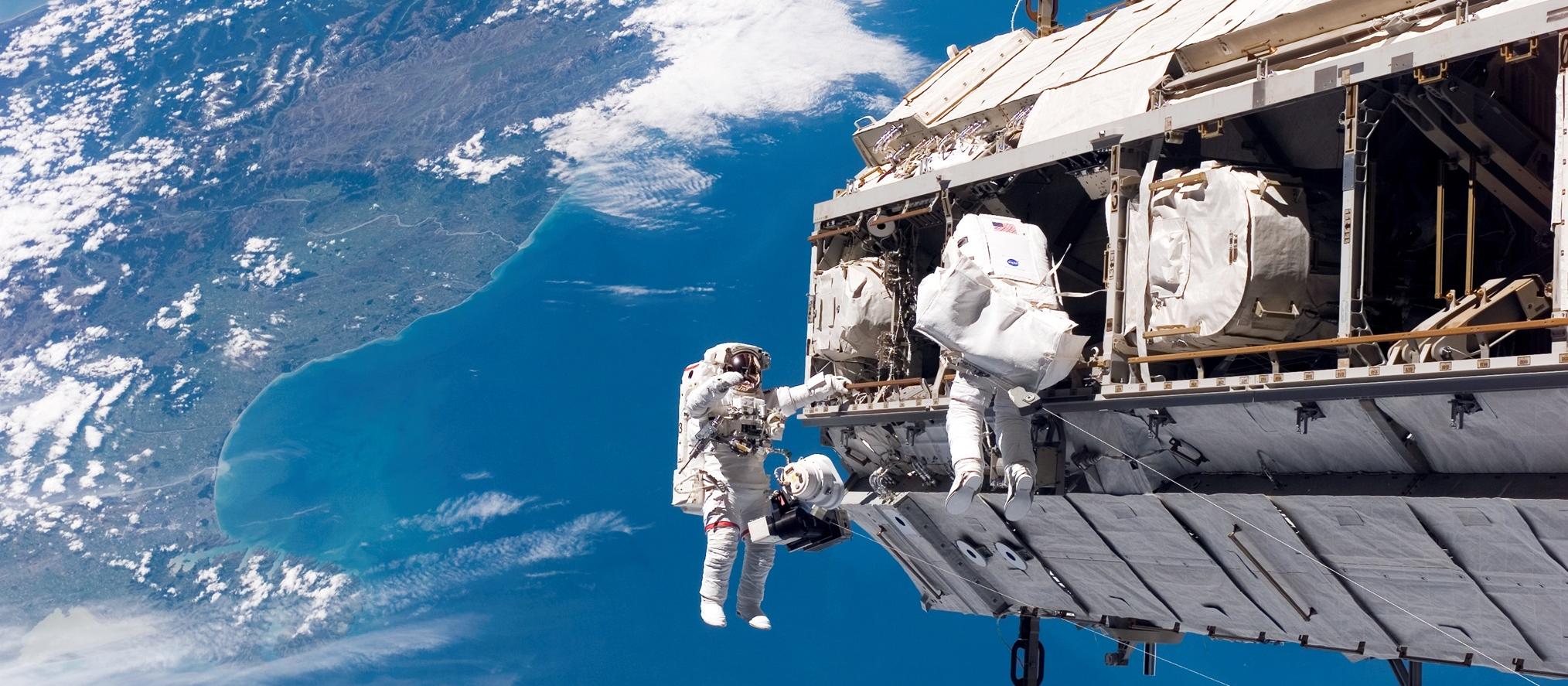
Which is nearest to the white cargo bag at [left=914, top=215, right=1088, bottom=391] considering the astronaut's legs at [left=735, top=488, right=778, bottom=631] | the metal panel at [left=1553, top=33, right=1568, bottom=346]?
the astronaut's legs at [left=735, top=488, right=778, bottom=631]

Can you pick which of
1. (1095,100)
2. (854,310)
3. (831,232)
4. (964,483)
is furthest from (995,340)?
(831,232)

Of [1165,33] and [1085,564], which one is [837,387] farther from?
[1165,33]

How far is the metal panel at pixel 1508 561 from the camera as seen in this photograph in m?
8.11

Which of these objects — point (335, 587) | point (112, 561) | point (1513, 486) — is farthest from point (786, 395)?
point (112, 561)

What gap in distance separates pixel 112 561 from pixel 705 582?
99.9 feet

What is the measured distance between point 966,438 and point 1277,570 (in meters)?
2.41

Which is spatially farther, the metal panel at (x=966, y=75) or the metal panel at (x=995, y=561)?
the metal panel at (x=966, y=75)

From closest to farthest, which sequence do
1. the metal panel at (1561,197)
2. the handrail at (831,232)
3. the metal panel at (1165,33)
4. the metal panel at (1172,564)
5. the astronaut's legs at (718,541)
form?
the metal panel at (1561,197) → the metal panel at (1172,564) → the astronaut's legs at (718,541) → the metal panel at (1165,33) → the handrail at (831,232)

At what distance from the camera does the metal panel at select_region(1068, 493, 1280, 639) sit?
34.3 feet

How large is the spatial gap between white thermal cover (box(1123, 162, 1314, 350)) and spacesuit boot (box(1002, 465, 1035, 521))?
1.30 meters

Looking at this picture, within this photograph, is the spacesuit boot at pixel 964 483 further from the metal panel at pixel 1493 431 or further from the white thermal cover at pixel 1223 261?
the metal panel at pixel 1493 431

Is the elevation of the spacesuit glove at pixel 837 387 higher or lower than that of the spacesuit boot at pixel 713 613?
higher

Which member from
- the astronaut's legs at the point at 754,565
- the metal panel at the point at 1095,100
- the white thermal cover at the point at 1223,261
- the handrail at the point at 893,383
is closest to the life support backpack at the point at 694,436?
the astronaut's legs at the point at 754,565

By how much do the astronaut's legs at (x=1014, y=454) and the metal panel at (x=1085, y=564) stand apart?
2.47ft
